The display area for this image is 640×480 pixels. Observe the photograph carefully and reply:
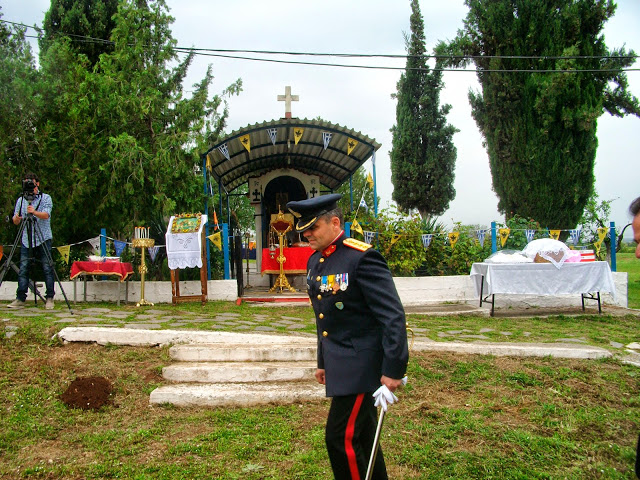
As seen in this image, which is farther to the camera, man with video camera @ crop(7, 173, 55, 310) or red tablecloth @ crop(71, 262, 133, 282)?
red tablecloth @ crop(71, 262, 133, 282)

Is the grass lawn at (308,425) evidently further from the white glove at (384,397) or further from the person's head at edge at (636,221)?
the person's head at edge at (636,221)

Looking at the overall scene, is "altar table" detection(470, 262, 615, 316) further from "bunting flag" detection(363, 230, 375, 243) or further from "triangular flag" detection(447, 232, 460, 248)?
"bunting flag" detection(363, 230, 375, 243)

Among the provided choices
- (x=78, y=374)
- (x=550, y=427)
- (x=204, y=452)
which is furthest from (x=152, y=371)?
(x=550, y=427)

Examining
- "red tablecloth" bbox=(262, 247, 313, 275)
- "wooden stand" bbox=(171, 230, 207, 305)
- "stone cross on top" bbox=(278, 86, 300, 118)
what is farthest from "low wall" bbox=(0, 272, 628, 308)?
"stone cross on top" bbox=(278, 86, 300, 118)

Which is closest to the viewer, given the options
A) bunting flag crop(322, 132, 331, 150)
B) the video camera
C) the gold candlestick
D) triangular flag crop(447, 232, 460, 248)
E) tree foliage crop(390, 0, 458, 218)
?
the video camera

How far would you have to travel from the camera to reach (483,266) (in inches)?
366

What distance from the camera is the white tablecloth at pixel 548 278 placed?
332 inches

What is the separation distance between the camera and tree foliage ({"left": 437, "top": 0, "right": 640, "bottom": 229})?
17000 millimetres

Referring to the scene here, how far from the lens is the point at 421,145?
24.2 metres

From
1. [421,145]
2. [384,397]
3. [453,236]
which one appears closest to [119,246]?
[453,236]

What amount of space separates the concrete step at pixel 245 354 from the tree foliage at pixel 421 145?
765 inches

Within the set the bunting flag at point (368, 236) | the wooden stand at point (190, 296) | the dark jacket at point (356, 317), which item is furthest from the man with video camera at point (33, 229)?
the dark jacket at point (356, 317)

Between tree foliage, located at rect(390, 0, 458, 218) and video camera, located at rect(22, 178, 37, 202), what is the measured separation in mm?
18539

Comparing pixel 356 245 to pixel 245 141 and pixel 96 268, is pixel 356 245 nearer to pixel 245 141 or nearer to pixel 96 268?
pixel 96 268
